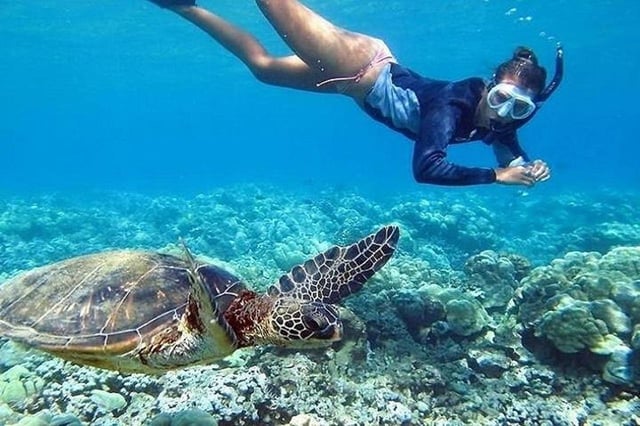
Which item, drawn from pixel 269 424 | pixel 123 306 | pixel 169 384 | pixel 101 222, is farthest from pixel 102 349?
pixel 101 222

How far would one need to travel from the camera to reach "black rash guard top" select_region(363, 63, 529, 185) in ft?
16.2

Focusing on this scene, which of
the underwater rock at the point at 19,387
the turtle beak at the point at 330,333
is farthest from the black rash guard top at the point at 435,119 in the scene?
the underwater rock at the point at 19,387

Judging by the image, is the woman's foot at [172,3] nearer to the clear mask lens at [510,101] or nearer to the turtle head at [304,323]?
the clear mask lens at [510,101]

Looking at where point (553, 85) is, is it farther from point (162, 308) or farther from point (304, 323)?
point (162, 308)

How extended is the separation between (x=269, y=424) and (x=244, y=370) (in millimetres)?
618

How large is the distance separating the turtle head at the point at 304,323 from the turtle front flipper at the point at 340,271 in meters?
0.85

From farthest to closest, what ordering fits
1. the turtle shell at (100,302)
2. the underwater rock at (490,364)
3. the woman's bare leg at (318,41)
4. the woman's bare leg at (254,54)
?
the woman's bare leg at (254,54)
the woman's bare leg at (318,41)
the underwater rock at (490,364)
the turtle shell at (100,302)

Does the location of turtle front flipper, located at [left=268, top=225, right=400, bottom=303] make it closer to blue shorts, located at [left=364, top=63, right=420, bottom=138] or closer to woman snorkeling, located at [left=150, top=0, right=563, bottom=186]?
woman snorkeling, located at [left=150, top=0, right=563, bottom=186]

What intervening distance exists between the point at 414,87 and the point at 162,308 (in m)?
4.01

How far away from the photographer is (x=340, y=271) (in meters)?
4.27

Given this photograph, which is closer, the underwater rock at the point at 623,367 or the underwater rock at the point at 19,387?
the underwater rock at the point at 19,387

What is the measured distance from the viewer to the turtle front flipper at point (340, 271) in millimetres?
4234

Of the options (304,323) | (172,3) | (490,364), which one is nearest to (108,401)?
(304,323)

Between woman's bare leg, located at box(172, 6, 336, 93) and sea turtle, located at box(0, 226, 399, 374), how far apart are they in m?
3.94
